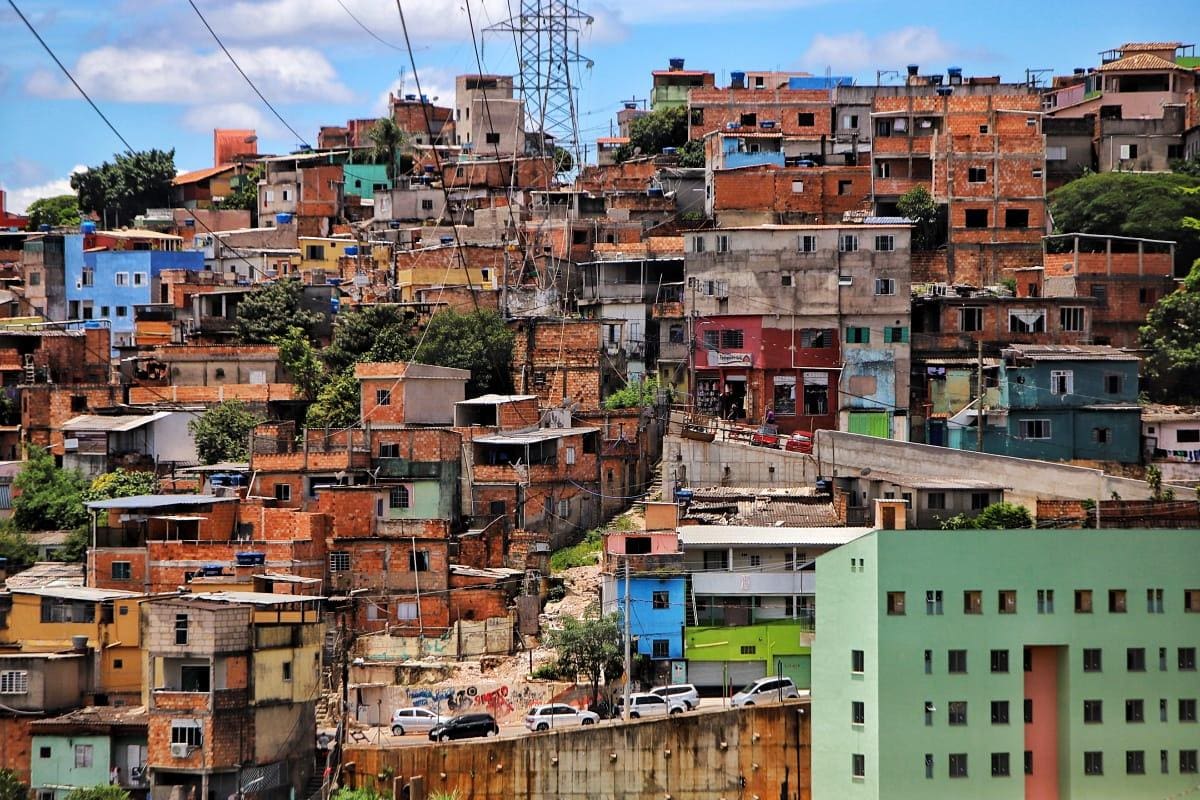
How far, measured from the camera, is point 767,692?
33.0 m

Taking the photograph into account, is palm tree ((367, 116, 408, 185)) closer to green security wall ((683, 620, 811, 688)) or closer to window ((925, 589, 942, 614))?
green security wall ((683, 620, 811, 688))

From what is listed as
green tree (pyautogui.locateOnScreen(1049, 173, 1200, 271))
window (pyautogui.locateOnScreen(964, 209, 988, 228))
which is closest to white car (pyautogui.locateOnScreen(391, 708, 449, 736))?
window (pyautogui.locateOnScreen(964, 209, 988, 228))

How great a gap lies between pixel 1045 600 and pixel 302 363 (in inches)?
773

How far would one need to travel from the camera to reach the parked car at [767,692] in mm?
32750

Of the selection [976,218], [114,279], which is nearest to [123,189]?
[114,279]

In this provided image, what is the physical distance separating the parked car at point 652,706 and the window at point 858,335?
13.1 m

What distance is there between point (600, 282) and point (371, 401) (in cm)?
865

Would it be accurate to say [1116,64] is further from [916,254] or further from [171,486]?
[171,486]

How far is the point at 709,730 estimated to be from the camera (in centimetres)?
3209

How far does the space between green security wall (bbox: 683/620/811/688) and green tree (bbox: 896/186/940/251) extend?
1827 centimetres

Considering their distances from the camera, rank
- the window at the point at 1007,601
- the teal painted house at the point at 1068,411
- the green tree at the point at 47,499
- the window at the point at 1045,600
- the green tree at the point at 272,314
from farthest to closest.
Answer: the green tree at the point at 272,314, the green tree at the point at 47,499, the teal painted house at the point at 1068,411, the window at the point at 1045,600, the window at the point at 1007,601

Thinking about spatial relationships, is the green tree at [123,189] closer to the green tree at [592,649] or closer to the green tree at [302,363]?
the green tree at [302,363]

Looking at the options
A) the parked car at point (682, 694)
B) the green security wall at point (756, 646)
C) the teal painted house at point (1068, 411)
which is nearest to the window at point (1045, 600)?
the green security wall at point (756, 646)

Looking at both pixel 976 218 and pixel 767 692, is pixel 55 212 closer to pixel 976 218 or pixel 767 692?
pixel 976 218
